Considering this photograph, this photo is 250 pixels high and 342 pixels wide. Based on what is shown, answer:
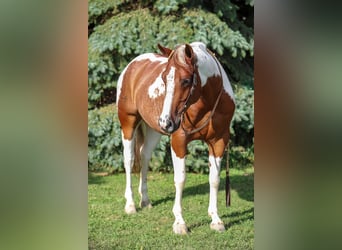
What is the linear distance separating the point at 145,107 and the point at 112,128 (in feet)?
3.74

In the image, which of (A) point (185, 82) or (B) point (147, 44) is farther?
(B) point (147, 44)

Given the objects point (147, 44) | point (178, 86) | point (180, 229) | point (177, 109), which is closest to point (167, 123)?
point (177, 109)

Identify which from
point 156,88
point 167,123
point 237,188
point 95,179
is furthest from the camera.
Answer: point 95,179

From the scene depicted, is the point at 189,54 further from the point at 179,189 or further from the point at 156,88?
the point at 179,189

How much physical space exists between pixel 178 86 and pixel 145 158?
3.45ft

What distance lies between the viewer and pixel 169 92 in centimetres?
247

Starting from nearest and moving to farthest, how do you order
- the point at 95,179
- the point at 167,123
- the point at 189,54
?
the point at 167,123, the point at 189,54, the point at 95,179

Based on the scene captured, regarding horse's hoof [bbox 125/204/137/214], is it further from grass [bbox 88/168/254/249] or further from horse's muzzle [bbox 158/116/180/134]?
horse's muzzle [bbox 158/116/180/134]

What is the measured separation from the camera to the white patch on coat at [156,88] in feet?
9.52

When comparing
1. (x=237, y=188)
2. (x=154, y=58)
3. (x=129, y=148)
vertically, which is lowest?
(x=237, y=188)

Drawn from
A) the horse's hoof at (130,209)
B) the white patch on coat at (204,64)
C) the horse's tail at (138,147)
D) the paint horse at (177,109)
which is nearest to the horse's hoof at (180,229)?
the paint horse at (177,109)
